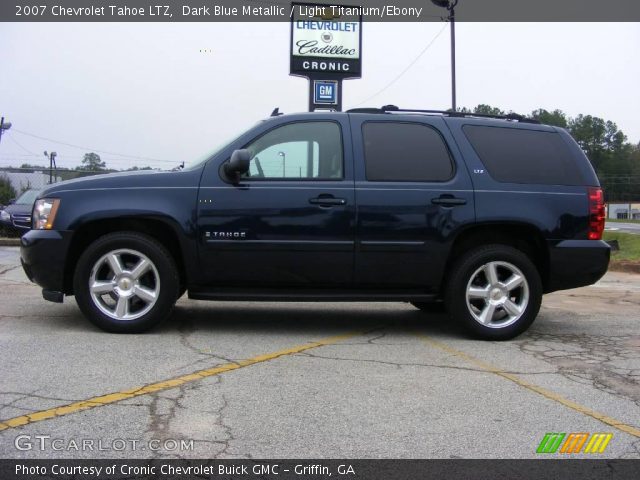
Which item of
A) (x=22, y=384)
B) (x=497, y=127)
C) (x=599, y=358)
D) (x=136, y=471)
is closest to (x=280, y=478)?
(x=136, y=471)

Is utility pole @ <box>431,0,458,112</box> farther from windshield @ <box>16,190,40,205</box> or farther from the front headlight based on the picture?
the front headlight

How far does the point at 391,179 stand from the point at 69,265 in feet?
9.42

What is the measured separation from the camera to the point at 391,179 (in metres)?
5.64

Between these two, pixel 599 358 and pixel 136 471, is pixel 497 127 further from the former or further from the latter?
pixel 136 471

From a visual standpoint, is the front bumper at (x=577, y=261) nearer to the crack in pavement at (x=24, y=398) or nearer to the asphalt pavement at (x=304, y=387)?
the asphalt pavement at (x=304, y=387)

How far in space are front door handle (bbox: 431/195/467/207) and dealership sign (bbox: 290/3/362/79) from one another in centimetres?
1211

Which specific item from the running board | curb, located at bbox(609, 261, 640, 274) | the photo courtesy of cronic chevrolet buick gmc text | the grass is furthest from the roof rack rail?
the grass

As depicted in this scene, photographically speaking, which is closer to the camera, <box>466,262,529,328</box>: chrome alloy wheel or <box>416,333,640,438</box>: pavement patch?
<box>416,333,640,438</box>: pavement patch

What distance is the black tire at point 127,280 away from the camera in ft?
17.9

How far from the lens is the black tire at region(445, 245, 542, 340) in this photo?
18.5 ft

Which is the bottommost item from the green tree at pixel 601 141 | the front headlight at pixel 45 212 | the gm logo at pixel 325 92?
the front headlight at pixel 45 212

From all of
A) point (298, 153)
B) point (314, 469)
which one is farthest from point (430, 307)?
point (314, 469)

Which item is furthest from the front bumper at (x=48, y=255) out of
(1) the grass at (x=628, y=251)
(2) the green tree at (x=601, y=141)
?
(2) the green tree at (x=601, y=141)

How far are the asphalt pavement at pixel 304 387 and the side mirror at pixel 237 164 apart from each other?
4.60 feet
